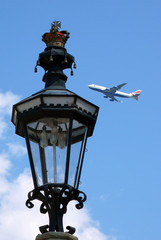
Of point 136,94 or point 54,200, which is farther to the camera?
point 136,94

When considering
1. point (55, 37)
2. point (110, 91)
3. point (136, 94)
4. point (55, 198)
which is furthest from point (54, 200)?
point (136, 94)

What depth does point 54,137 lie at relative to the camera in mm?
5441

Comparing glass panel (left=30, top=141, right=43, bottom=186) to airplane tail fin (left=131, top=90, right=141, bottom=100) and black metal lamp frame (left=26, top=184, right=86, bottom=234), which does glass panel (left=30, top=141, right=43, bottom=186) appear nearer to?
black metal lamp frame (left=26, top=184, right=86, bottom=234)

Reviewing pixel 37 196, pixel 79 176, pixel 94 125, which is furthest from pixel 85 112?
pixel 37 196

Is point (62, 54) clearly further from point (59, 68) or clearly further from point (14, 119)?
point (14, 119)

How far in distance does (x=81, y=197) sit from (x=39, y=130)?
876 millimetres

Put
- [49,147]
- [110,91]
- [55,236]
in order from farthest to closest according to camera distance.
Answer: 1. [110,91]
2. [49,147]
3. [55,236]

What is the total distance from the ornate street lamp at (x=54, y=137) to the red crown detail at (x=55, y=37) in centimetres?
19

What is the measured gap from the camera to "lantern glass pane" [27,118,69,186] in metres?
5.30

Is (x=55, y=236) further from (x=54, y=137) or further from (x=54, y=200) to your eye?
(x=54, y=137)

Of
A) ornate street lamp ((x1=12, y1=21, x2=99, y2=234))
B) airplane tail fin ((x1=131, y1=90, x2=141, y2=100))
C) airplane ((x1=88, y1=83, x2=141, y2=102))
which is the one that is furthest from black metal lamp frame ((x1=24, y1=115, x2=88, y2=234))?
airplane tail fin ((x1=131, y1=90, x2=141, y2=100))

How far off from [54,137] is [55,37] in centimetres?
126

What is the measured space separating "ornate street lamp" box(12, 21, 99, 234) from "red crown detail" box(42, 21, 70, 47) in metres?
0.19

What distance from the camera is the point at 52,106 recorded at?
5.23m
